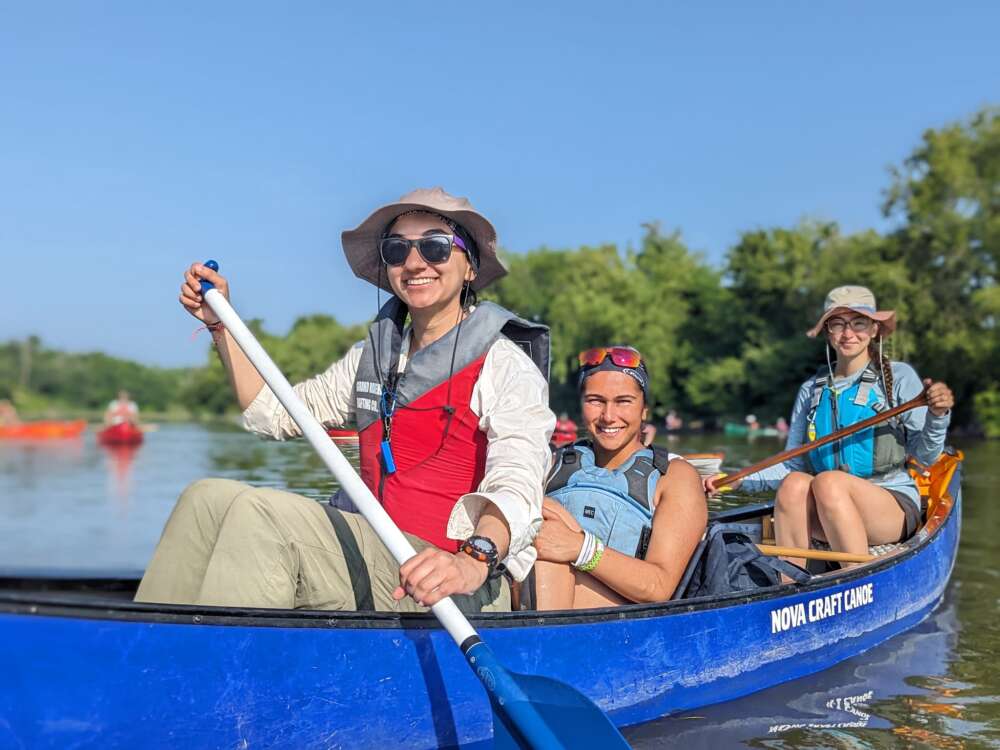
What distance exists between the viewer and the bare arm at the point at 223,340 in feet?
10.3

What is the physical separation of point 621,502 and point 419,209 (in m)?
1.28

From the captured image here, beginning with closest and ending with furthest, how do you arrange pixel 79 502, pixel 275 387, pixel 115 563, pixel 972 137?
pixel 275 387
pixel 115 563
pixel 79 502
pixel 972 137

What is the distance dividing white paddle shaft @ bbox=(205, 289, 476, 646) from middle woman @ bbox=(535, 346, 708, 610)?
0.70m

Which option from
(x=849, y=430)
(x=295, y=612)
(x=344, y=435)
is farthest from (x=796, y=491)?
(x=295, y=612)

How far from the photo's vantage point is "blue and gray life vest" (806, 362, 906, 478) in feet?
17.7

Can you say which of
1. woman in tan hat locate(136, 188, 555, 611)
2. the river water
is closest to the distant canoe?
the river water

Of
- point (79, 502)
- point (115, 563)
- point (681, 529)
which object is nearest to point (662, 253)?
point (79, 502)

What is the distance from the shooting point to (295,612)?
2662 millimetres

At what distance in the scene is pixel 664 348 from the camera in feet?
136

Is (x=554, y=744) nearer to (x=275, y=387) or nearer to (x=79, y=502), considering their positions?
(x=275, y=387)

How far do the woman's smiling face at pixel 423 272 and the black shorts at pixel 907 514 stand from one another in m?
3.12

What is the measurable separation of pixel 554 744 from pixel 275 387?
4.12ft

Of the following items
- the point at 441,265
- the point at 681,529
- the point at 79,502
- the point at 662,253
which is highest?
the point at 662,253

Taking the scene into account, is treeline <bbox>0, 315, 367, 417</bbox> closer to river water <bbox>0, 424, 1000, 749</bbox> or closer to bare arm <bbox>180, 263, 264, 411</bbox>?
river water <bbox>0, 424, 1000, 749</bbox>
